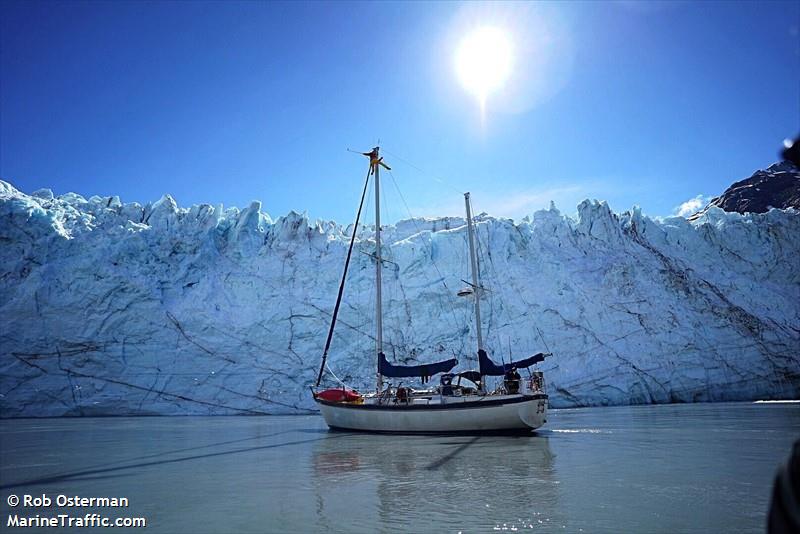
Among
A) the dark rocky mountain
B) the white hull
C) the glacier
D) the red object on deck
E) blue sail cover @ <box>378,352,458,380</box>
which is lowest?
the white hull

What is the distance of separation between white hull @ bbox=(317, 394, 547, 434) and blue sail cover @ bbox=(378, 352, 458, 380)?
1154 mm

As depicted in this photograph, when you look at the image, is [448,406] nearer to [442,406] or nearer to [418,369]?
[442,406]

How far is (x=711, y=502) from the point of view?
288 inches

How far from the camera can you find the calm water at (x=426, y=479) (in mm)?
6629

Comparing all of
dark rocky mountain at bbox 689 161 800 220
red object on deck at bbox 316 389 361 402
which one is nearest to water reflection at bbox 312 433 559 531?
red object on deck at bbox 316 389 361 402

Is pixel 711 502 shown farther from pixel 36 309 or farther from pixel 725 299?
pixel 36 309

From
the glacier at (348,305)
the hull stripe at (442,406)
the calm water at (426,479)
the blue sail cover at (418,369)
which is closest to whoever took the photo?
the calm water at (426,479)

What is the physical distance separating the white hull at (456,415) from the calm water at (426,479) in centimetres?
70

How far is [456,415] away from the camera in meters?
18.3

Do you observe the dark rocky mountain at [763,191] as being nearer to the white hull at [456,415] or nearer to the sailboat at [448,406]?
the sailboat at [448,406]

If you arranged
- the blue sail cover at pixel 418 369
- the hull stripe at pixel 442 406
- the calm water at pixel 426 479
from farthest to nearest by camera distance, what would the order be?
the blue sail cover at pixel 418 369 < the hull stripe at pixel 442 406 < the calm water at pixel 426 479

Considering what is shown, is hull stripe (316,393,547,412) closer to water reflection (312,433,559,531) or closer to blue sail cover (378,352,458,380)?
blue sail cover (378,352,458,380)

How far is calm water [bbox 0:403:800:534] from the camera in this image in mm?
6629

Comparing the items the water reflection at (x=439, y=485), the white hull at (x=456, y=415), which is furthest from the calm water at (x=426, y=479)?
the white hull at (x=456, y=415)
